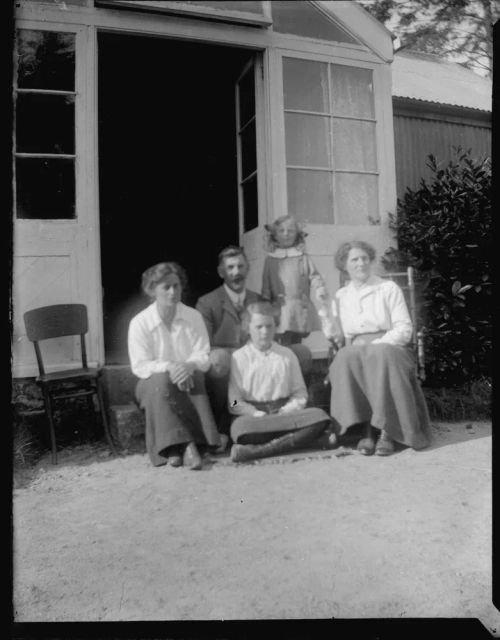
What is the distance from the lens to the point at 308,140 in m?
3.16

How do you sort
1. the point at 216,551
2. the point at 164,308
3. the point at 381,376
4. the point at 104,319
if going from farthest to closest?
the point at 104,319, the point at 381,376, the point at 164,308, the point at 216,551

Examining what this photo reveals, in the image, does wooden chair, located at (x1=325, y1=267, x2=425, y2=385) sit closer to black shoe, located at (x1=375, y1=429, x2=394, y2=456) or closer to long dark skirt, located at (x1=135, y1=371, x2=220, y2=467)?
black shoe, located at (x1=375, y1=429, x2=394, y2=456)

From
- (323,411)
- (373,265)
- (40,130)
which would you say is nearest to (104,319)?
(40,130)

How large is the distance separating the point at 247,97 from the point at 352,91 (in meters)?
1.00

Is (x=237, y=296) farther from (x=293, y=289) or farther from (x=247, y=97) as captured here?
(x=247, y=97)

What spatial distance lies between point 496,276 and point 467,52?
4.17ft

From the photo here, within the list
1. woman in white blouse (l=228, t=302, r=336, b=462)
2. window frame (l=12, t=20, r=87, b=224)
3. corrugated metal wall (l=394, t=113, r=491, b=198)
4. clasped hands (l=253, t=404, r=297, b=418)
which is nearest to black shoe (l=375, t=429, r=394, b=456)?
woman in white blouse (l=228, t=302, r=336, b=462)

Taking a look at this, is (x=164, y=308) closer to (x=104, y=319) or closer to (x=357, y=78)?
(x=104, y=319)

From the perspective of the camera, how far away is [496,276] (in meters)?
2.31

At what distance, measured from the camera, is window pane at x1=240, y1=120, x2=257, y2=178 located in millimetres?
3654

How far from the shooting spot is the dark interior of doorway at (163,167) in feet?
14.2

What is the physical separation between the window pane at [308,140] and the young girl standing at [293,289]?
1.66 feet

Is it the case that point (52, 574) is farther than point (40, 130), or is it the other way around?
point (40, 130)

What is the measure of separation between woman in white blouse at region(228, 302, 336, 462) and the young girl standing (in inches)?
3.1
